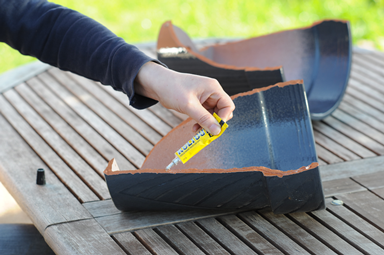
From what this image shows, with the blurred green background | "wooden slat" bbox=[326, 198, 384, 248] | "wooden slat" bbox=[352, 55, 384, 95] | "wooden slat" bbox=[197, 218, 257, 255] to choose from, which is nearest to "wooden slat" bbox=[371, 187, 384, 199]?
"wooden slat" bbox=[326, 198, 384, 248]

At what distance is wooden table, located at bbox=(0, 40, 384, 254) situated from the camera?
1020mm

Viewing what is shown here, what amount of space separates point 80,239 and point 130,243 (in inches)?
4.7

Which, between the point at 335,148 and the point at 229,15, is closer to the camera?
the point at 335,148

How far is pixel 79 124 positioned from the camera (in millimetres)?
1658

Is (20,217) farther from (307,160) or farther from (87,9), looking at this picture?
(87,9)

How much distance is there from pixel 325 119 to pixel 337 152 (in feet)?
1.04

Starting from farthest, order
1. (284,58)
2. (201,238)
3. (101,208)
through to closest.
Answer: (284,58)
(101,208)
(201,238)

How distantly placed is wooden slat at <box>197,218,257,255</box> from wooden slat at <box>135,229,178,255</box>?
4.6 inches

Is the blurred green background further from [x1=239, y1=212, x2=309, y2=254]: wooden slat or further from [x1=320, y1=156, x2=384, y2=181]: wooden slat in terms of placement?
[x1=239, y1=212, x2=309, y2=254]: wooden slat

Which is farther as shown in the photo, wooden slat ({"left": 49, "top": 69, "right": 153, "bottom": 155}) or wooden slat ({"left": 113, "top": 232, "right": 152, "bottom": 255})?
wooden slat ({"left": 49, "top": 69, "right": 153, "bottom": 155})

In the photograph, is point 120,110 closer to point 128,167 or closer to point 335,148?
point 128,167

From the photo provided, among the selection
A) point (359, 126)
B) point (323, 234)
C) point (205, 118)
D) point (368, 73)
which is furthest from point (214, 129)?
point (368, 73)

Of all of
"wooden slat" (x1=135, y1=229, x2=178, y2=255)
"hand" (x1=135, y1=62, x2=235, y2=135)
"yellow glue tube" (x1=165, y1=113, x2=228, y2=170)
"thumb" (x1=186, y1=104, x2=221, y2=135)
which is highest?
"hand" (x1=135, y1=62, x2=235, y2=135)

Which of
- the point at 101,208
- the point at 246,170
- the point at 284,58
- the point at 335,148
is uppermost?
the point at 284,58
